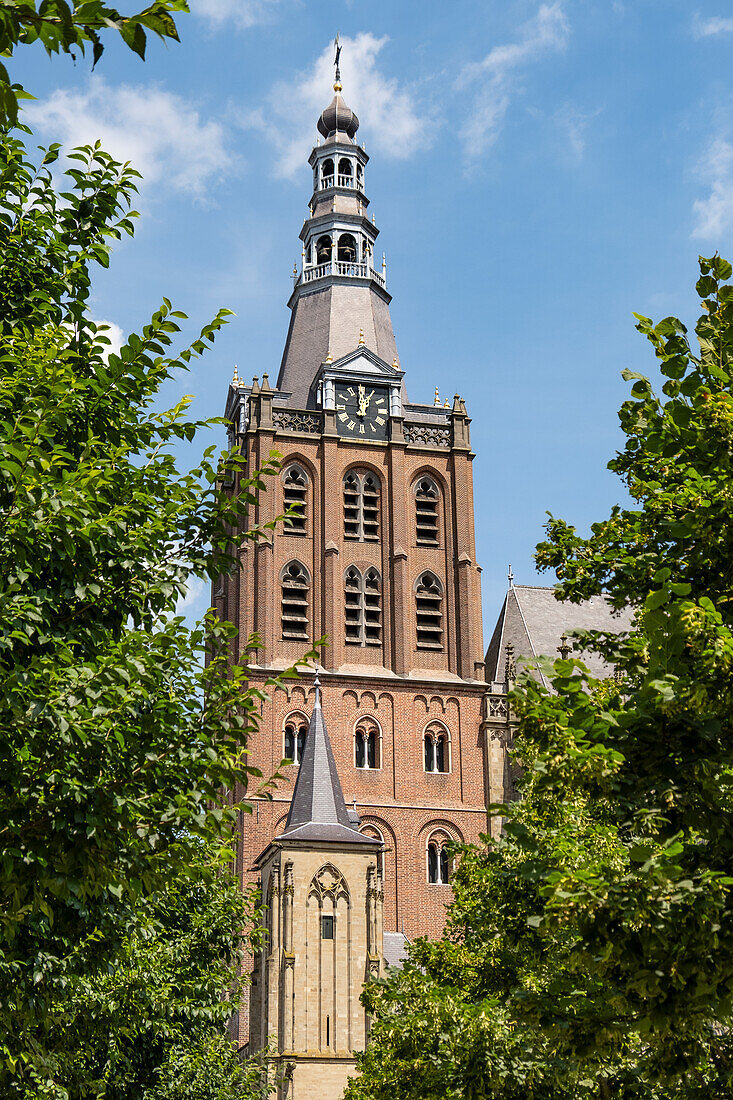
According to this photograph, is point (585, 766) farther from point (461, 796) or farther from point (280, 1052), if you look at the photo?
point (461, 796)

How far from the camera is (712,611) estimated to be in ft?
28.6

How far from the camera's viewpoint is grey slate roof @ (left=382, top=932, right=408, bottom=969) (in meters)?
49.0

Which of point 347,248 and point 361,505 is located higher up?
point 347,248

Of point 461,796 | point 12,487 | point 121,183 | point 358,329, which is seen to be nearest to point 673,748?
point 12,487

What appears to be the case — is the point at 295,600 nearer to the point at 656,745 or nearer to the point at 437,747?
the point at 437,747

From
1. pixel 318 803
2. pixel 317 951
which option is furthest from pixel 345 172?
pixel 317 951

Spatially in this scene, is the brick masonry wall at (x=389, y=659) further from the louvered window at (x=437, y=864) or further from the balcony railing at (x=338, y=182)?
the balcony railing at (x=338, y=182)

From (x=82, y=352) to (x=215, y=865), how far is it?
16.6 ft

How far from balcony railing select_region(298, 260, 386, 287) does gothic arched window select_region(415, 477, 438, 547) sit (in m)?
13.5

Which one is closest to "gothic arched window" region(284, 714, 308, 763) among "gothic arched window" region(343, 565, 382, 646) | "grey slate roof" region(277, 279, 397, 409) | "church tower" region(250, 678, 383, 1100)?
"gothic arched window" region(343, 565, 382, 646)

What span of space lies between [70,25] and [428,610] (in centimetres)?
5310

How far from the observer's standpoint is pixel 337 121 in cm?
7438

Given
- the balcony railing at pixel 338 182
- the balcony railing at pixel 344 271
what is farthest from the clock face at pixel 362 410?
the balcony railing at pixel 338 182

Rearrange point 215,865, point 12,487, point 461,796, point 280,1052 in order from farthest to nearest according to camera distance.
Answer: point 461,796 → point 280,1052 → point 215,865 → point 12,487
